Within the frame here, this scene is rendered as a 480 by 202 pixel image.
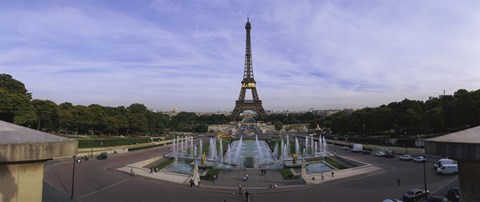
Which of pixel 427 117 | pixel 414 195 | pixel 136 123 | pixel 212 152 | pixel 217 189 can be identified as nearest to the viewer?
pixel 414 195

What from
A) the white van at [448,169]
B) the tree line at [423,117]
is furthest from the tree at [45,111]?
the tree line at [423,117]

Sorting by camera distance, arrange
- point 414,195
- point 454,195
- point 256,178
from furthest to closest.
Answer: point 256,178 → point 414,195 → point 454,195

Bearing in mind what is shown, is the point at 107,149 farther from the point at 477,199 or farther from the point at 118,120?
the point at 477,199

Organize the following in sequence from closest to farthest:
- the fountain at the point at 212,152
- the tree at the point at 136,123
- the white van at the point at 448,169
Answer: the white van at the point at 448,169, the fountain at the point at 212,152, the tree at the point at 136,123

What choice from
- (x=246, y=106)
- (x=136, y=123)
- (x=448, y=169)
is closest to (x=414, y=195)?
(x=448, y=169)

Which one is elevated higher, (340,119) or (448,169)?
(340,119)

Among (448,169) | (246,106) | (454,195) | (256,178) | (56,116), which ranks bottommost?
(256,178)

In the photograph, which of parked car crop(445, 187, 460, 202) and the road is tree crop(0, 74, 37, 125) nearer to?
the road

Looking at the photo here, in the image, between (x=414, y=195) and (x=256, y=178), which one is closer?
(x=414, y=195)

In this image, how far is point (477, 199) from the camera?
5.26 meters

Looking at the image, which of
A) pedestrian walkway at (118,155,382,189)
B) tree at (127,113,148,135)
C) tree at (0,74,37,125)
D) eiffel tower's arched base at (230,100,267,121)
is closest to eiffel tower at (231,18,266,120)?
eiffel tower's arched base at (230,100,267,121)

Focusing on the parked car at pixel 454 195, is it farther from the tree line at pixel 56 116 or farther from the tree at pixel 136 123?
the tree at pixel 136 123

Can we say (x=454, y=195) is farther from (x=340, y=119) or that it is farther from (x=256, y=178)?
(x=340, y=119)

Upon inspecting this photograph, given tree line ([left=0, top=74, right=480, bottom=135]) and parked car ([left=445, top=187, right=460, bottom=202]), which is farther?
tree line ([left=0, top=74, right=480, bottom=135])
